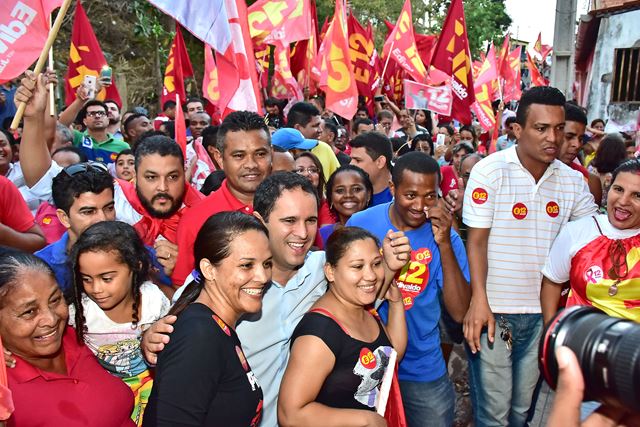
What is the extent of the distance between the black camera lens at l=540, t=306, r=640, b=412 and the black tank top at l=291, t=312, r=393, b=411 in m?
0.95

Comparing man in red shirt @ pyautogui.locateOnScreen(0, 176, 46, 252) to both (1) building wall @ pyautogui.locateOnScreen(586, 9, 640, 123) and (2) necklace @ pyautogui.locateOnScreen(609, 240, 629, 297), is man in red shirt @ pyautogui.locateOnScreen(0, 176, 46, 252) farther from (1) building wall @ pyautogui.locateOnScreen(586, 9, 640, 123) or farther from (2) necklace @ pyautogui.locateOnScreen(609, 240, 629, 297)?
(1) building wall @ pyautogui.locateOnScreen(586, 9, 640, 123)

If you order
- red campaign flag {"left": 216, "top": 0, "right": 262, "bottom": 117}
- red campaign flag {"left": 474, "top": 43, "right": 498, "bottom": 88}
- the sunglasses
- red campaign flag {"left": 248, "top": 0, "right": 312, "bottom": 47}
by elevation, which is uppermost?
red campaign flag {"left": 248, "top": 0, "right": 312, "bottom": 47}

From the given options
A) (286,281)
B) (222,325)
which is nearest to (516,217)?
(286,281)

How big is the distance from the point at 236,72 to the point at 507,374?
2.68 m

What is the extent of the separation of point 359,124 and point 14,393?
7482mm

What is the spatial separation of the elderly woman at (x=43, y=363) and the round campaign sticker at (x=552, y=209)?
2.39 metres

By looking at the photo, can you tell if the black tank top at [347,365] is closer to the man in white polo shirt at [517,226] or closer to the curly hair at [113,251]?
the curly hair at [113,251]

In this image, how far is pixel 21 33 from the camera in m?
3.91

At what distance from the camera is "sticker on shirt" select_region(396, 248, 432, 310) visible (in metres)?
3.11

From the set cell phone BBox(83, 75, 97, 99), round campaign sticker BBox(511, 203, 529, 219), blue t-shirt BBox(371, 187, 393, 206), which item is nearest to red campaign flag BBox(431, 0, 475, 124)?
blue t-shirt BBox(371, 187, 393, 206)

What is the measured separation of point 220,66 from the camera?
175 inches

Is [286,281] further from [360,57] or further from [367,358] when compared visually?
[360,57]

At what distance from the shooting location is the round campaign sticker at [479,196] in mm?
3350

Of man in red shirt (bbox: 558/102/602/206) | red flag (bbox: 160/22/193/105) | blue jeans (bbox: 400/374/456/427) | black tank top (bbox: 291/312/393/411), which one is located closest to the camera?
black tank top (bbox: 291/312/393/411)
